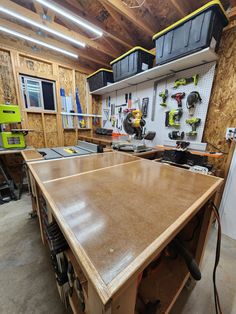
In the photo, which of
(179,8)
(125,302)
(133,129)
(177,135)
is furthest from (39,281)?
(179,8)

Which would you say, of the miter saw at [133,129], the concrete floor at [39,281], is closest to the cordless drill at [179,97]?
the miter saw at [133,129]

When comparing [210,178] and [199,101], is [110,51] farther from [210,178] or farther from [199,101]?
[210,178]

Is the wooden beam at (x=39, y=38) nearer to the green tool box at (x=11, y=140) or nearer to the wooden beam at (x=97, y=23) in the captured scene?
the wooden beam at (x=97, y=23)

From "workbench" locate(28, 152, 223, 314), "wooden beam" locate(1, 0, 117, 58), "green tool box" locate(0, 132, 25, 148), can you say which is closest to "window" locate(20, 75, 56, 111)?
"green tool box" locate(0, 132, 25, 148)

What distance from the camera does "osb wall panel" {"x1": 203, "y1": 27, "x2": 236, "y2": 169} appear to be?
1.71 meters

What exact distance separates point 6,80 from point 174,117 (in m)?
3.33

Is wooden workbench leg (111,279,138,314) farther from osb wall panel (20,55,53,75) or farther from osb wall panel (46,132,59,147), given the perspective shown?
osb wall panel (20,55,53,75)

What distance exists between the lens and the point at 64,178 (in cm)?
96

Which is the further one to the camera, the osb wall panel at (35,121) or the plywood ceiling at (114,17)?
the osb wall panel at (35,121)

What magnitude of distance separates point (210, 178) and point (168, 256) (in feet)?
2.37

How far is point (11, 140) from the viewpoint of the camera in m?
2.38

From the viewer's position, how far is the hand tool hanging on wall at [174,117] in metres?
2.13

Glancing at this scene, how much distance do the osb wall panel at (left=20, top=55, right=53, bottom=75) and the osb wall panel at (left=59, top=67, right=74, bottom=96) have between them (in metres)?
0.25

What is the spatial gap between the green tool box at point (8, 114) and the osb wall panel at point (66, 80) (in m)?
1.39
